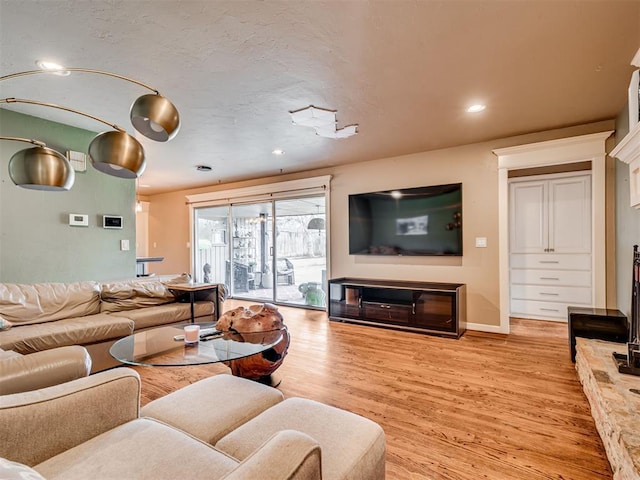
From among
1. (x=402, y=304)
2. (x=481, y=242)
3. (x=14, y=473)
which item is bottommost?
(x=402, y=304)

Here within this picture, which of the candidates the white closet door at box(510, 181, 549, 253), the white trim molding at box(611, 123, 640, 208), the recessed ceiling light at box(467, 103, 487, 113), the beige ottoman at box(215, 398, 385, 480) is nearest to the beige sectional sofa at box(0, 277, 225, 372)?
the beige ottoman at box(215, 398, 385, 480)

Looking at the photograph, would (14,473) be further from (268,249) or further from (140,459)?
(268,249)


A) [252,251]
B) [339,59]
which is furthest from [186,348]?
[252,251]

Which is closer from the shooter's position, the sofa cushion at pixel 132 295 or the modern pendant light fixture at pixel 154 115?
the modern pendant light fixture at pixel 154 115

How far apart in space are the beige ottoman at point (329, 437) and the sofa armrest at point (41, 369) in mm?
895

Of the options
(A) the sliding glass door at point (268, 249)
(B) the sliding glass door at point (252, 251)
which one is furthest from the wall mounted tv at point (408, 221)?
(B) the sliding glass door at point (252, 251)

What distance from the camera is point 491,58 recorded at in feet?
7.34

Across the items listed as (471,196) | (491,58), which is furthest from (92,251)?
(471,196)

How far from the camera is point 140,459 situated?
103 centimetres

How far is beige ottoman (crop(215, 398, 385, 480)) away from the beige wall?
339 centimetres

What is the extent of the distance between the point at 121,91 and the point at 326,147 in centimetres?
238

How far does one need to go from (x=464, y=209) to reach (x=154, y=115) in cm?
388

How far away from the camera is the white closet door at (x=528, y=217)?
468cm

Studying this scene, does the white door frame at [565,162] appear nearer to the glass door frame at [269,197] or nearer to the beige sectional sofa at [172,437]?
the glass door frame at [269,197]
